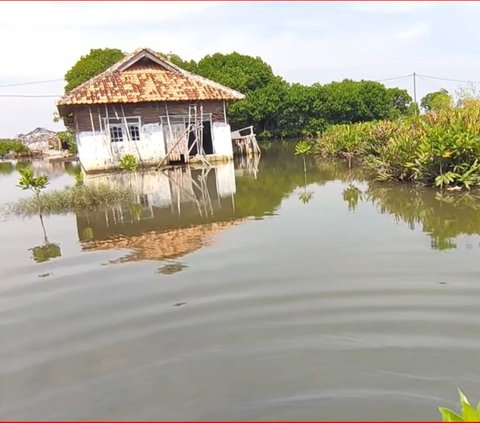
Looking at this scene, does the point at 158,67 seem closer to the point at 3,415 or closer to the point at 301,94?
the point at 301,94

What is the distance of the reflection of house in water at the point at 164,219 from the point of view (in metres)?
8.54

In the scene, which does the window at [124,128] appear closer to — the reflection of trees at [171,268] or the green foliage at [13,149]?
the reflection of trees at [171,268]

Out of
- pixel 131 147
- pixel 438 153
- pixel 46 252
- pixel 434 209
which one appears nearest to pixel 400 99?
pixel 131 147

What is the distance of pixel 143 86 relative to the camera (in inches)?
883

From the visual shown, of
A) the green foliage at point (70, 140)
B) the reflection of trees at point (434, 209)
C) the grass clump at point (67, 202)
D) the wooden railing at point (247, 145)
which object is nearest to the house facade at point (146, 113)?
the wooden railing at point (247, 145)

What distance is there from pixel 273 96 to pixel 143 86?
1665 centimetres

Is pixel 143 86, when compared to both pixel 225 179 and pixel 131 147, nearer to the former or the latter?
pixel 131 147

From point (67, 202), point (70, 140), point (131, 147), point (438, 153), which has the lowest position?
point (67, 202)

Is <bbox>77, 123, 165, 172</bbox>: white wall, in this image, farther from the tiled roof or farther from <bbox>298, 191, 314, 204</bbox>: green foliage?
<bbox>298, 191, 314, 204</bbox>: green foliage

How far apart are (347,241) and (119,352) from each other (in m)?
4.28

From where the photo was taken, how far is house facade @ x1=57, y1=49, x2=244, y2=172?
21.6 m

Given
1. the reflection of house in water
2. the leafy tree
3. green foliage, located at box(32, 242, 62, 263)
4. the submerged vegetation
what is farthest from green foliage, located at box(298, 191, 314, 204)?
the leafy tree

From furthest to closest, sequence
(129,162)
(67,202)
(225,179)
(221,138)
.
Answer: (221,138), (129,162), (225,179), (67,202)

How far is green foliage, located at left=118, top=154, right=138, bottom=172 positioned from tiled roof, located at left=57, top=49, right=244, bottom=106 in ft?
7.71
